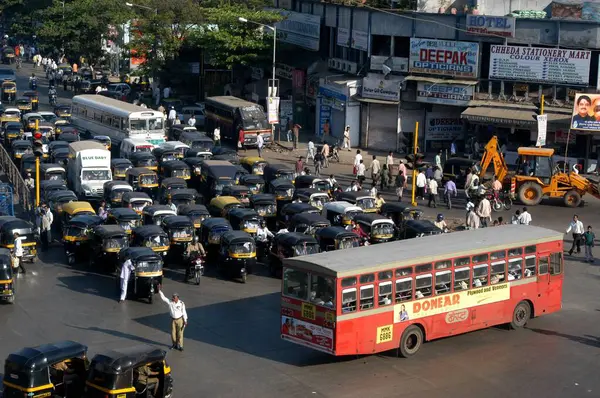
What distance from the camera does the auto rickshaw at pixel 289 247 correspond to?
34.9 m

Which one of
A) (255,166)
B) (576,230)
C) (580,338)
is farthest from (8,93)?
(580,338)

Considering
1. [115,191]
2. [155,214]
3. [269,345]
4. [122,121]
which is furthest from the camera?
[122,121]

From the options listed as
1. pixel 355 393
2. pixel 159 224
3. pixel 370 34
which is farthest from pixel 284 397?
pixel 370 34

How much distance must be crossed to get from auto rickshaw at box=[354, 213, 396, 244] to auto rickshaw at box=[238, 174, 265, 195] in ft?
24.4

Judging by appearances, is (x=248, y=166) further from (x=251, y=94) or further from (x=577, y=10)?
(x=251, y=94)

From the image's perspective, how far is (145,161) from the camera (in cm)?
4906

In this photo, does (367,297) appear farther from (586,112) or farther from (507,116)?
(507,116)

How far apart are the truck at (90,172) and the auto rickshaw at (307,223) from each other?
408 inches

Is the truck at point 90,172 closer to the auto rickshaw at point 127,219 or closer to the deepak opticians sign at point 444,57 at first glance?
the auto rickshaw at point 127,219

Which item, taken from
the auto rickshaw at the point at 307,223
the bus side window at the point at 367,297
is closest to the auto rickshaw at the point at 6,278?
the auto rickshaw at the point at 307,223

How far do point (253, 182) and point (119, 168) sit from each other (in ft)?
21.7

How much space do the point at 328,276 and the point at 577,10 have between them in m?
33.3

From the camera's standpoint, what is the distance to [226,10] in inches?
2709

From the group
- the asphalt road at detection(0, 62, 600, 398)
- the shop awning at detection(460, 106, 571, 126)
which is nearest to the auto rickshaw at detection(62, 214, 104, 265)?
the asphalt road at detection(0, 62, 600, 398)
